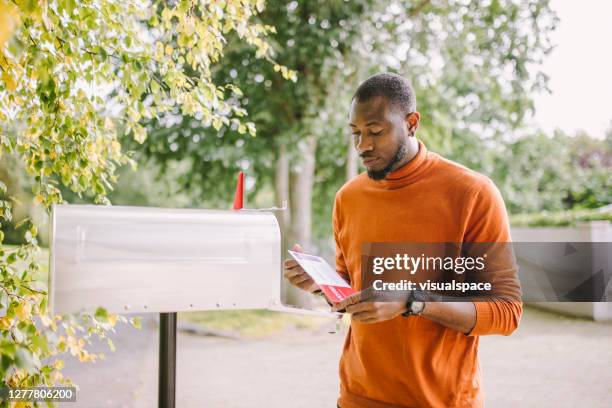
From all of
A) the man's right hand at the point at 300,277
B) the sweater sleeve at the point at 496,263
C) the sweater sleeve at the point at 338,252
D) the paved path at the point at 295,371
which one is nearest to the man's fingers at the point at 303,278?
the man's right hand at the point at 300,277

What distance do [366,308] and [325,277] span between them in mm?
243

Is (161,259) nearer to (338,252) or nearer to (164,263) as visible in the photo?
(164,263)

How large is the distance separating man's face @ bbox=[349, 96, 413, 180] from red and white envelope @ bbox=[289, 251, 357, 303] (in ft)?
1.22

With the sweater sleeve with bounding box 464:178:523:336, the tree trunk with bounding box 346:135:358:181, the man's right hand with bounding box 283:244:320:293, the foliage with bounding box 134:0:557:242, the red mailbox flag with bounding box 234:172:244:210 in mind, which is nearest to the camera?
the sweater sleeve with bounding box 464:178:523:336

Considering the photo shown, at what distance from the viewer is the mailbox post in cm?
132

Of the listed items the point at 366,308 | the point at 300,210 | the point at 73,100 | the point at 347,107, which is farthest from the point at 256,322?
the point at 366,308

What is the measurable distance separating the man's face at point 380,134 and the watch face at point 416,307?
0.51m

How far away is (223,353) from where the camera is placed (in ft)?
23.4

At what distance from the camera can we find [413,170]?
1819mm

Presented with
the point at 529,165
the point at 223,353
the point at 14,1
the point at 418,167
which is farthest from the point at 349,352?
the point at 529,165

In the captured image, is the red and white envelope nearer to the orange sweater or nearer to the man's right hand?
the man's right hand

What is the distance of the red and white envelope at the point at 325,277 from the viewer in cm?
151

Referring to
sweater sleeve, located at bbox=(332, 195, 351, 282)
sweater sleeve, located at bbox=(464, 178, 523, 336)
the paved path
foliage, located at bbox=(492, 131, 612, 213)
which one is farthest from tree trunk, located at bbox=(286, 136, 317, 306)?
sweater sleeve, located at bbox=(464, 178, 523, 336)

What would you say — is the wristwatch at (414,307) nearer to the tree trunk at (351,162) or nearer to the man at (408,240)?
the man at (408,240)
